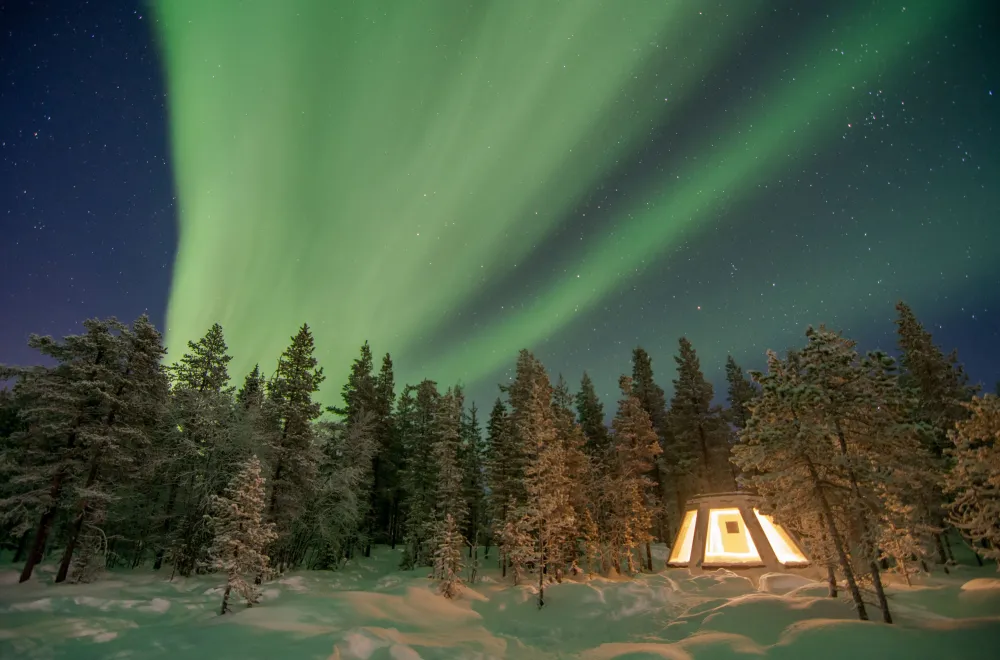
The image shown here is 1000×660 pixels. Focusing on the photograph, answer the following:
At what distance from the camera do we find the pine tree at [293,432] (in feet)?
90.0

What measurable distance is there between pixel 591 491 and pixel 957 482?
2364 cm

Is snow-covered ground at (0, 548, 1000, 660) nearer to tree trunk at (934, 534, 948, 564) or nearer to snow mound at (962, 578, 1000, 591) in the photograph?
snow mound at (962, 578, 1000, 591)

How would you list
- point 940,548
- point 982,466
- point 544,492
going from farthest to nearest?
1. point 940,548
2. point 544,492
3. point 982,466

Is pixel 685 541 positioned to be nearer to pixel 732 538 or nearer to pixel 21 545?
pixel 732 538

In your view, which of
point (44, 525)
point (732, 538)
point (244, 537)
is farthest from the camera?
point (732, 538)

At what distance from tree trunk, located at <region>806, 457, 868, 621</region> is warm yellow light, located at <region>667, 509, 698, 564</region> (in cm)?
1577

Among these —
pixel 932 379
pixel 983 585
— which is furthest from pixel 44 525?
pixel 932 379

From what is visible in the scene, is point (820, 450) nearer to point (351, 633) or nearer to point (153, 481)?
point (351, 633)

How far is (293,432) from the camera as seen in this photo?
1131 inches

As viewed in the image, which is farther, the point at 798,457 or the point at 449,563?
the point at 449,563

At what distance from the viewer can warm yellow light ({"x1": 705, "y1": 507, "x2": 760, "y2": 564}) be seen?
2894 centimetres

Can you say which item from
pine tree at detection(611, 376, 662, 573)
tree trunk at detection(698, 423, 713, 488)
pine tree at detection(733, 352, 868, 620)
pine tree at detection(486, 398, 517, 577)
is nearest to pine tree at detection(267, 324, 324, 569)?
pine tree at detection(486, 398, 517, 577)

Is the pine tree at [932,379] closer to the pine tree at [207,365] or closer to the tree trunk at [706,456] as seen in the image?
the tree trunk at [706,456]

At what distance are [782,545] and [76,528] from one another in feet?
128
